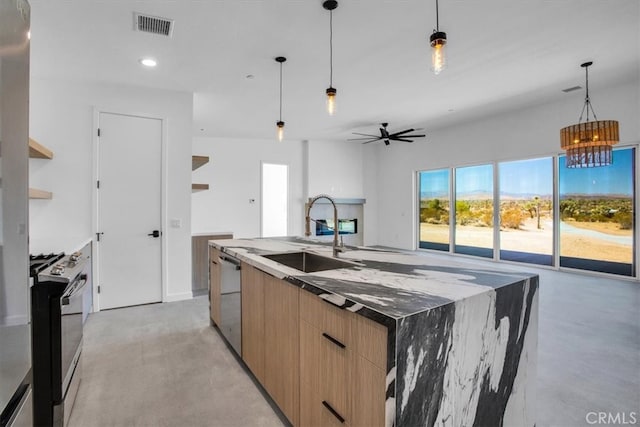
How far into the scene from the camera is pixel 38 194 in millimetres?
3172

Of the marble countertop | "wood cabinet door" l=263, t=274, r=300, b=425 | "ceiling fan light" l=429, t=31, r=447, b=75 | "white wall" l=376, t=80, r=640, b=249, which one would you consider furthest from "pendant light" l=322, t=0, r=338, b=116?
"white wall" l=376, t=80, r=640, b=249

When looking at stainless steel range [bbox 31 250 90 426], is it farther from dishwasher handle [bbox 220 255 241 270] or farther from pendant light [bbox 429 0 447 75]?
pendant light [bbox 429 0 447 75]

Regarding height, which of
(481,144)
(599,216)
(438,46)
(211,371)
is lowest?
(211,371)

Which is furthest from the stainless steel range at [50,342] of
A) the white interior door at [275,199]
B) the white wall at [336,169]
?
the white wall at [336,169]

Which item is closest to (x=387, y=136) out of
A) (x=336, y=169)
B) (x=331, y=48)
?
(x=336, y=169)

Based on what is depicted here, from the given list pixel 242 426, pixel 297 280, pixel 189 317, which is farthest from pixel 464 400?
pixel 189 317

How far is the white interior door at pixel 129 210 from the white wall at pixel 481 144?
6266 millimetres

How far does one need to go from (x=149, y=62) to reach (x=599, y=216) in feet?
23.8

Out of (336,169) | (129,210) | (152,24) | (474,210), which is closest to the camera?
(152,24)

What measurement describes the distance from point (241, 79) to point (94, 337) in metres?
3.40

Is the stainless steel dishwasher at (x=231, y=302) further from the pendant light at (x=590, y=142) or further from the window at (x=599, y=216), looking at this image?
the window at (x=599, y=216)

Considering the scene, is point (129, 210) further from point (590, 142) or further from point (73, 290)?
point (590, 142)

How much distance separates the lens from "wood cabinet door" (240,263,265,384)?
2.01 metres

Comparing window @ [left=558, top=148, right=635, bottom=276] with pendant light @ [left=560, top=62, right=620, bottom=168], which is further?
window @ [left=558, top=148, right=635, bottom=276]
